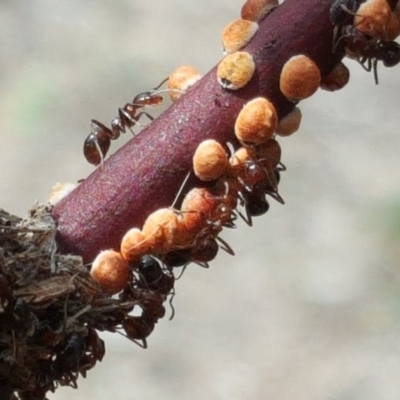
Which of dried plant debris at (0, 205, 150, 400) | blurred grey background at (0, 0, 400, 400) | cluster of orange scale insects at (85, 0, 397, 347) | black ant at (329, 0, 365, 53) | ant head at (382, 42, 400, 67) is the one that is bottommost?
dried plant debris at (0, 205, 150, 400)

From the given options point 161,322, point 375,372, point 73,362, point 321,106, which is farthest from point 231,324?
point 73,362

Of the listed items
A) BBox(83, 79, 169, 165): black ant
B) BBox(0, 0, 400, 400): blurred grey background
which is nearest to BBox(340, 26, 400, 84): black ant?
BBox(83, 79, 169, 165): black ant

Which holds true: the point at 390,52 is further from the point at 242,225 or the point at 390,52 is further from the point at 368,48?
the point at 242,225

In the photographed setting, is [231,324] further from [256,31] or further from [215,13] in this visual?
[256,31]

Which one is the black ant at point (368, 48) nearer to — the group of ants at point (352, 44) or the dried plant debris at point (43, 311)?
the group of ants at point (352, 44)

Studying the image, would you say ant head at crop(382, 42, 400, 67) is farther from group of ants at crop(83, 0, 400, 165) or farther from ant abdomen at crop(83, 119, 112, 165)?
ant abdomen at crop(83, 119, 112, 165)

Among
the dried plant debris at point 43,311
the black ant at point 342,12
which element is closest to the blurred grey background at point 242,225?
the dried plant debris at point 43,311
